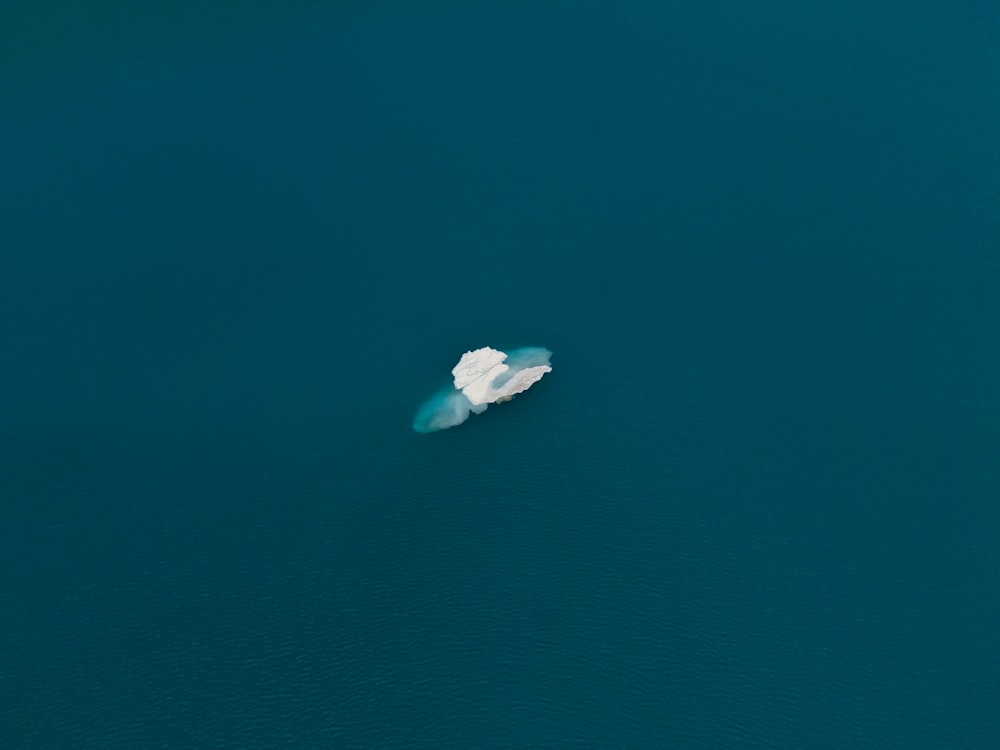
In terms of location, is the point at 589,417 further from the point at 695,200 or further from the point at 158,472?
the point at 158,472

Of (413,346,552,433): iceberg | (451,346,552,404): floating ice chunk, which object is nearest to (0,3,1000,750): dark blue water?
(413,346,552,433): iceberg

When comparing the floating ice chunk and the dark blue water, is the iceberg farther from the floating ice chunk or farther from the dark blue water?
the dark blue water

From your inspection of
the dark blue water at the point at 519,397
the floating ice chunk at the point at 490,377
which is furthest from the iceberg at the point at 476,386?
the dark blue water at the point at 519,397

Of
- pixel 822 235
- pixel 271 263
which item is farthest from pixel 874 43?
pixel 271 263

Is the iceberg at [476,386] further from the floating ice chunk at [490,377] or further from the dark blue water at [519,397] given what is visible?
the dark blue water at [519,397]

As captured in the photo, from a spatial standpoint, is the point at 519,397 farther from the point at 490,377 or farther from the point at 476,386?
the point at 476,386

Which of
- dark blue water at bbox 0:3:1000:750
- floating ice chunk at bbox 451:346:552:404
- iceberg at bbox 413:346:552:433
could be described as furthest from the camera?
floating ice chunk at bbox 451:346:552:404

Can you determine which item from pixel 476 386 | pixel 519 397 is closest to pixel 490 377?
pixel 476 386
